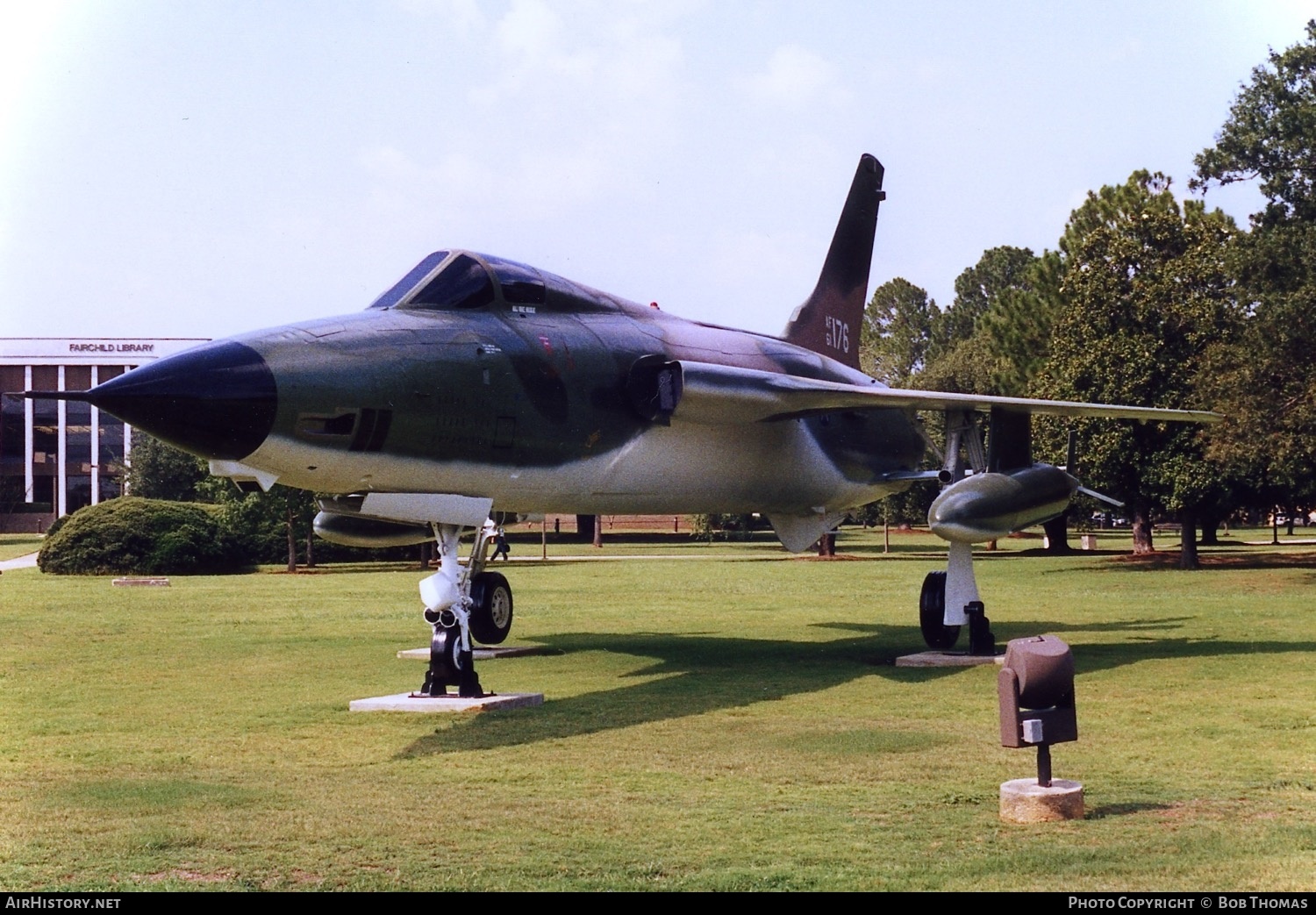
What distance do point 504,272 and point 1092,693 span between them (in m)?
7.89

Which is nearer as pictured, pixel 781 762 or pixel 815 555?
pixel 781 762

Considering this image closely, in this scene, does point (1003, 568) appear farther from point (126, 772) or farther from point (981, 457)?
point (126, 772)

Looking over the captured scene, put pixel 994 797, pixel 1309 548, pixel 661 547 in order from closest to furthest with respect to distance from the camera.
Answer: pixel 994 797, pixel 1309 548, pixel 661 547

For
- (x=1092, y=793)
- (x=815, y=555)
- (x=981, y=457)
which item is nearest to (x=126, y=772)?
(x=1092, y=793)

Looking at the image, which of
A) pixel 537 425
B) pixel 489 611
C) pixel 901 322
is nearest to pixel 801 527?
pixel 489 611

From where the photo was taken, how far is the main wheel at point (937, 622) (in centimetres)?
1966

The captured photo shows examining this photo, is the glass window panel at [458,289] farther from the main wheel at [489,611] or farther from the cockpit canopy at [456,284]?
the main wheel at [489,611]

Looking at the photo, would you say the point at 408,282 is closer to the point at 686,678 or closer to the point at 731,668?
the point at 686,678

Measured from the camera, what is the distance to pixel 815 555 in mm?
60500

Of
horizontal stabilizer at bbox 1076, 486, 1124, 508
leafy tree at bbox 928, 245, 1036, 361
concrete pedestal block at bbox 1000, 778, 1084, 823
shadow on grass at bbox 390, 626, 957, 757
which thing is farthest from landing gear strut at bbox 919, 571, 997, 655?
leafy tree at bbox 928, 245, 1036, 361

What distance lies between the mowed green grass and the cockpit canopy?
4.36 meters

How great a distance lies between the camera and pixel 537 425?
50.9 ft

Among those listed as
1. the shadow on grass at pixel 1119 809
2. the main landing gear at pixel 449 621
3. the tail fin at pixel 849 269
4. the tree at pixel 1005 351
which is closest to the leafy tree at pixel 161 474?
the tree at pixel 1005 351

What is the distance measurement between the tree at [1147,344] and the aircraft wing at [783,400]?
92.7 feet
